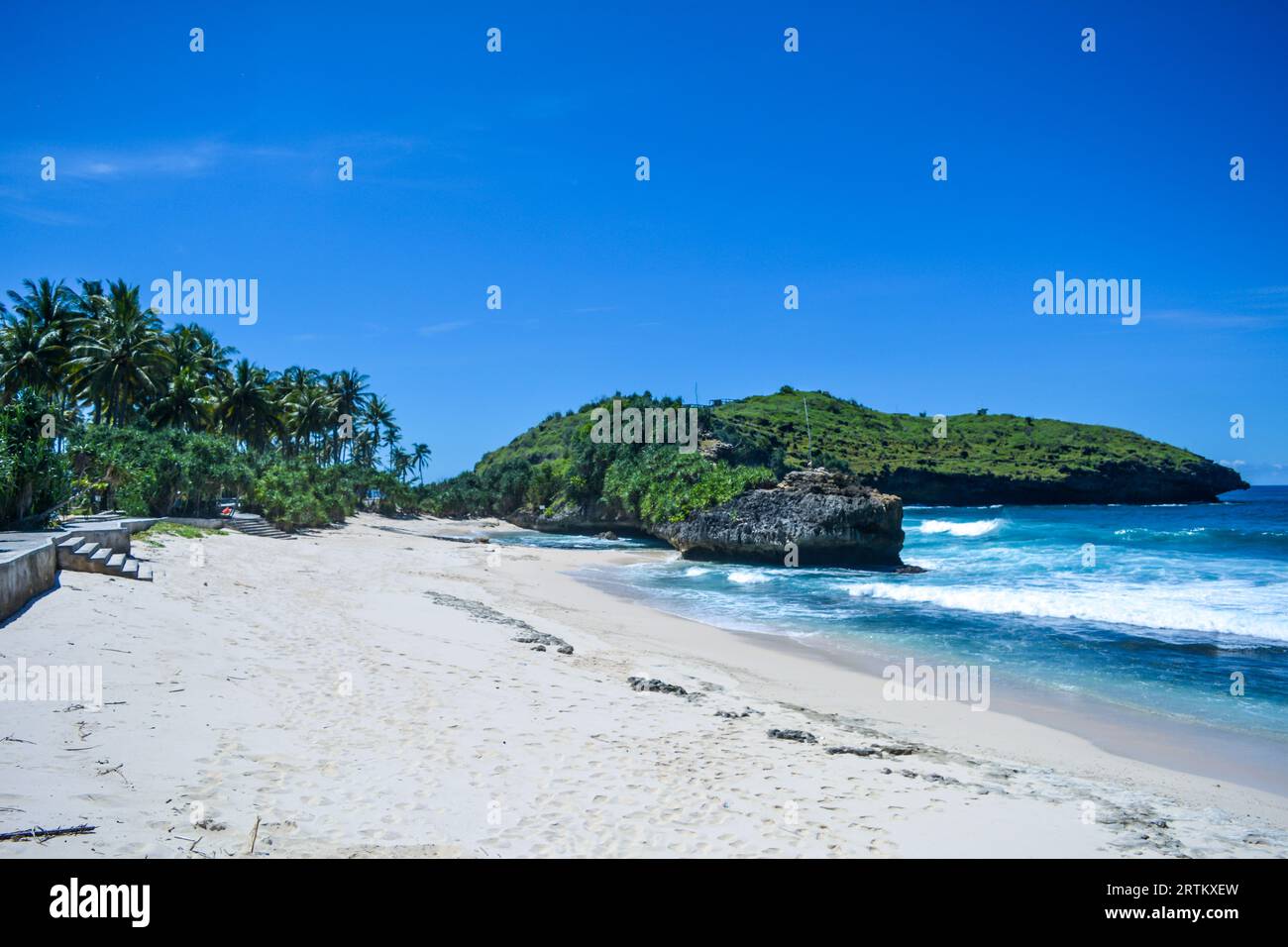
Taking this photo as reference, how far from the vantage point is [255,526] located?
124ft

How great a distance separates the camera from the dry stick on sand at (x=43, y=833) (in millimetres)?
4086

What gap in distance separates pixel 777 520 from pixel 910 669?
22.7 m

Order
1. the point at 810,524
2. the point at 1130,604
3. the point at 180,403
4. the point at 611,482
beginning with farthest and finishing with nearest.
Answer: the point at 611,482, the point at 180,403, the point at 810,524, the point at 1130,604

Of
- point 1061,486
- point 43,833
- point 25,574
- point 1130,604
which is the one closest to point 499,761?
point 43,833

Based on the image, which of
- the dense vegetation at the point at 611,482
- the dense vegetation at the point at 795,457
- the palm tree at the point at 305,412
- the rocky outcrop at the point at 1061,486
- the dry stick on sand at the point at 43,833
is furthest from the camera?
the rocky outcrop at the point at 1061,486

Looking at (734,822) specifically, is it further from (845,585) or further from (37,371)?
(37,371)

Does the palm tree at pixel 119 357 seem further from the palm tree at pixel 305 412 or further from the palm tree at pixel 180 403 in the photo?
the palm tree at pixel 305 412

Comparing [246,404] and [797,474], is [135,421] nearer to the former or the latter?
[246,404]

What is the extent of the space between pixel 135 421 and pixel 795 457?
2488 inches

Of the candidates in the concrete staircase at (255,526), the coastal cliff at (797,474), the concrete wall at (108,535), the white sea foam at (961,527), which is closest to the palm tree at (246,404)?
the concrete staircase at (255,526)

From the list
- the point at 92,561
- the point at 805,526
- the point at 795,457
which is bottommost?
the point at 805,526

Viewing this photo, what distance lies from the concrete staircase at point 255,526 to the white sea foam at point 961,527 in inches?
1860

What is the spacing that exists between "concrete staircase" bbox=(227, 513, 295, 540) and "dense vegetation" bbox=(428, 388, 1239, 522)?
22.4 metres

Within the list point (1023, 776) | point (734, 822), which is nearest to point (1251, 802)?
point (1023, 776)
